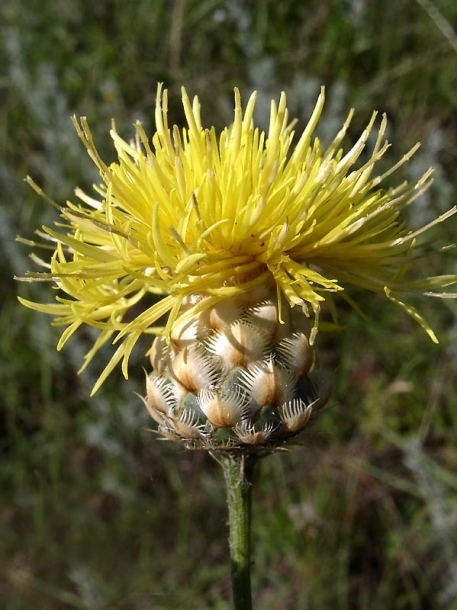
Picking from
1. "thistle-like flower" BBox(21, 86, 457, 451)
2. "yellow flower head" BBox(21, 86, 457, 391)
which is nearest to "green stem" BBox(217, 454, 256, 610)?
"thistle-like flower" BBox(21, 86, 457, 451)

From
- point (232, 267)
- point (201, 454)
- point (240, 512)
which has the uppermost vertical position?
point (232, 267)

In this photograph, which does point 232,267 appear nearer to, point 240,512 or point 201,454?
point 240,512

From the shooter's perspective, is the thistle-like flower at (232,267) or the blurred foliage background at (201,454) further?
the blurred foliage background at (201,454)

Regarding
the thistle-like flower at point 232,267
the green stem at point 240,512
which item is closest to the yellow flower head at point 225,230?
the thistle-like flower at point 232,267

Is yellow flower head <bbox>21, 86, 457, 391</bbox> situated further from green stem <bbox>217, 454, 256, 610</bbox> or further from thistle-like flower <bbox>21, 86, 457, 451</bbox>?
green stem <bbox>217, 454, 256, 610</bbox>

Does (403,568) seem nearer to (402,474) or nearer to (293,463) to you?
(402,474)

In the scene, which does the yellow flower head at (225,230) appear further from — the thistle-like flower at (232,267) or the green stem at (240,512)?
Answer: the green stem at (240,512)

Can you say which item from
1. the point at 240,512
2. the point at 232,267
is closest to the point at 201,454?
the point at 240,512
